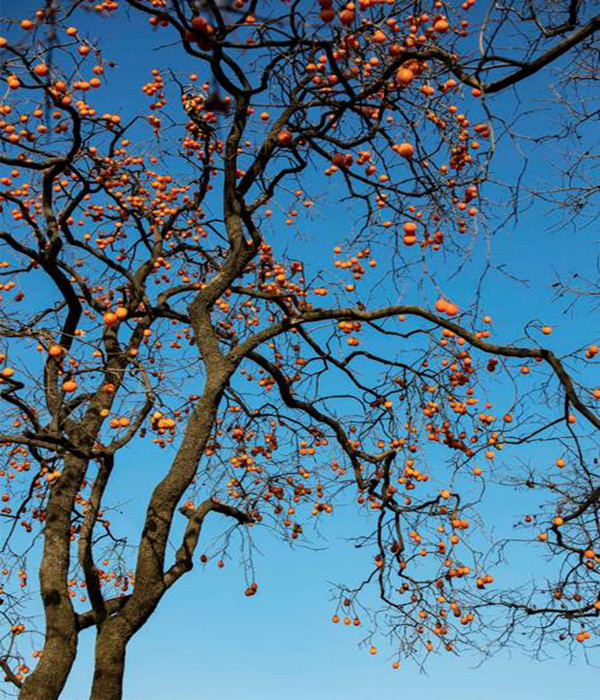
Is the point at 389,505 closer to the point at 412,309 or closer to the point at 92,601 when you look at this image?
the point at 412,309

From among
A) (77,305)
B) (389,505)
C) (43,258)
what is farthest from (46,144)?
(389,505)

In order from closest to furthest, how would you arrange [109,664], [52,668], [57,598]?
[109,664]
[52,668]
[57,598]

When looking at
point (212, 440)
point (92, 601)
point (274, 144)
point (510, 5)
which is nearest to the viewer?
point (510, 5)

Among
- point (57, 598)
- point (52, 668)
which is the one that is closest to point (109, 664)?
point (52, 668)

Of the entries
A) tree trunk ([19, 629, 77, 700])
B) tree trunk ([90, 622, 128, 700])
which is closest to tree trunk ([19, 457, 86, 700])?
tree trunk ([19, 629, 77, 700])

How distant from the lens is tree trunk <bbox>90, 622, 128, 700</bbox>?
4867 millimetres

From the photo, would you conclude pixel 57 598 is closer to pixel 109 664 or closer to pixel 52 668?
pixel 52 668

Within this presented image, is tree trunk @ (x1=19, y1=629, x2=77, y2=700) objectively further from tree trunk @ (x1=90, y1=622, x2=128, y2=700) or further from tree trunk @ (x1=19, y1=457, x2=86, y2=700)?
tree trunk @ (x1=90, y1=622, x2=128, y2=700)

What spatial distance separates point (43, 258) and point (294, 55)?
2.81 meters

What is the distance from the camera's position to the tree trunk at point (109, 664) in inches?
192

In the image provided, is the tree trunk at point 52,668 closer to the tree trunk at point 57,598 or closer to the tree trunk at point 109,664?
the tree trunk at point 57,598

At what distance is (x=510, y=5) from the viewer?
4.49m

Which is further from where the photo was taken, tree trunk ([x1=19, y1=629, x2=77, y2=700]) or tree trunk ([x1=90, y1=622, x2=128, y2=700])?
tree trunk ([x1=19, y1=629, x2=77, y2=700])

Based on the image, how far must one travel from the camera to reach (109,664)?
4926 millimetres
